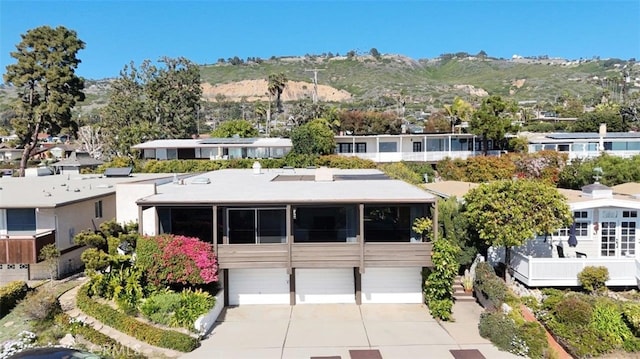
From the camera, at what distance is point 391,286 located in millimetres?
18109

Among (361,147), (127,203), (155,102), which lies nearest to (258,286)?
(127,203)

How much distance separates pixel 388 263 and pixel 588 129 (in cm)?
6015

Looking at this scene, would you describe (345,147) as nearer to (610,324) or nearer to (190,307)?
(190,307)

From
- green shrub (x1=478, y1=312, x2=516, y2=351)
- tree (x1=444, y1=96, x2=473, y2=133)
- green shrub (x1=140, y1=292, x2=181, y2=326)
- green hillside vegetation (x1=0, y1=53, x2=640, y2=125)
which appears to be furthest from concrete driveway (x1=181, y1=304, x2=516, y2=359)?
green hillside vegetation (x1=0, y1=53, x2=640, y2=125)

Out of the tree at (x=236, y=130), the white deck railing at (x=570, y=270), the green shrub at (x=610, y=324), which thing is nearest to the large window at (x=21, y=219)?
the white deck railing at (x=570, y=270)

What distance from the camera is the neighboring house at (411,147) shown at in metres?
44.5

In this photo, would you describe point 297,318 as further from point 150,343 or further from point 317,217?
point 150,343

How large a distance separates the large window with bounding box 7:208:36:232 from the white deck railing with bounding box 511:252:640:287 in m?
19.9

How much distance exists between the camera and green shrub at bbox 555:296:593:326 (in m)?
14.9

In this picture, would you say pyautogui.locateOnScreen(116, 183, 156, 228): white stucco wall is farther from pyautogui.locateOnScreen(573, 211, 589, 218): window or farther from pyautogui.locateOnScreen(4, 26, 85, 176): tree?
pyautogui.locateOnScreen(4, 26, 85, 176): tree

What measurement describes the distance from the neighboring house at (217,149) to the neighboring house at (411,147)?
627 centimetres

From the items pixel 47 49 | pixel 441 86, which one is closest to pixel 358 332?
pixel 47 49

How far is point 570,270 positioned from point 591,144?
31.4 m

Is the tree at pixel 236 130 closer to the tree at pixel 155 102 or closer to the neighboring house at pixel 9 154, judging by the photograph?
the tree at pixel 155 102
